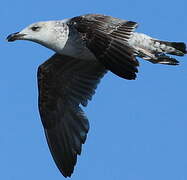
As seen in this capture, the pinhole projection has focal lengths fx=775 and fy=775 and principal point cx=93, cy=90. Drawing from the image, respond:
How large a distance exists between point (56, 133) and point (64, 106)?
1.92 ft

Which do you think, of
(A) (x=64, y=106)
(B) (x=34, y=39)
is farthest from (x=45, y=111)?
(B) (x=34, y=39)

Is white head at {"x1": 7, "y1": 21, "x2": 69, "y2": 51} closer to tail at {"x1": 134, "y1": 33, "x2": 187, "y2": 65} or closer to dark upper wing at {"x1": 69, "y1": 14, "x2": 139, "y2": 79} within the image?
dark upper wing at {"x1": 69, "y1": 14, "x2": 139, "y2": 79}

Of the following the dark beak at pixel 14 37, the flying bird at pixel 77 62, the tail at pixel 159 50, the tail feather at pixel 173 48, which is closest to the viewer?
the flying bird at pixel 77 62

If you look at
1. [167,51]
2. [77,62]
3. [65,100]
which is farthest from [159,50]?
[65,100]

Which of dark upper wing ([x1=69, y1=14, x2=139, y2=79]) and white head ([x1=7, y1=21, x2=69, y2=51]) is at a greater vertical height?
white head ([x1=7, y1=21, x2=69, y2=51])

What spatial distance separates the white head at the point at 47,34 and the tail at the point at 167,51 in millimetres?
1704

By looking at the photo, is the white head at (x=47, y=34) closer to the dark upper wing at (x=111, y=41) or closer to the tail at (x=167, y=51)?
the dark upper wing at (x=111, y=41)

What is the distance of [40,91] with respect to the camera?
623 inches

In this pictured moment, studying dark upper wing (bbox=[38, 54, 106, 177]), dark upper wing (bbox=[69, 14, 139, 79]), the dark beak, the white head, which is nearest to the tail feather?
dark upper wing (bbox=[69, 14, 139, 79])

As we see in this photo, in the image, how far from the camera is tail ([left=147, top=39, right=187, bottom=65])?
47.2 ft

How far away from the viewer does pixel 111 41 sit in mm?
12664

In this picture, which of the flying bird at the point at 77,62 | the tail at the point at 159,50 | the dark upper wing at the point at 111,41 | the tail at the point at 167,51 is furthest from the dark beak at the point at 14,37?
the tail at the point at 167,51

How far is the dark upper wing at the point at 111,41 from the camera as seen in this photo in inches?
484

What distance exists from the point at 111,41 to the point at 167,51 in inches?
89.2
